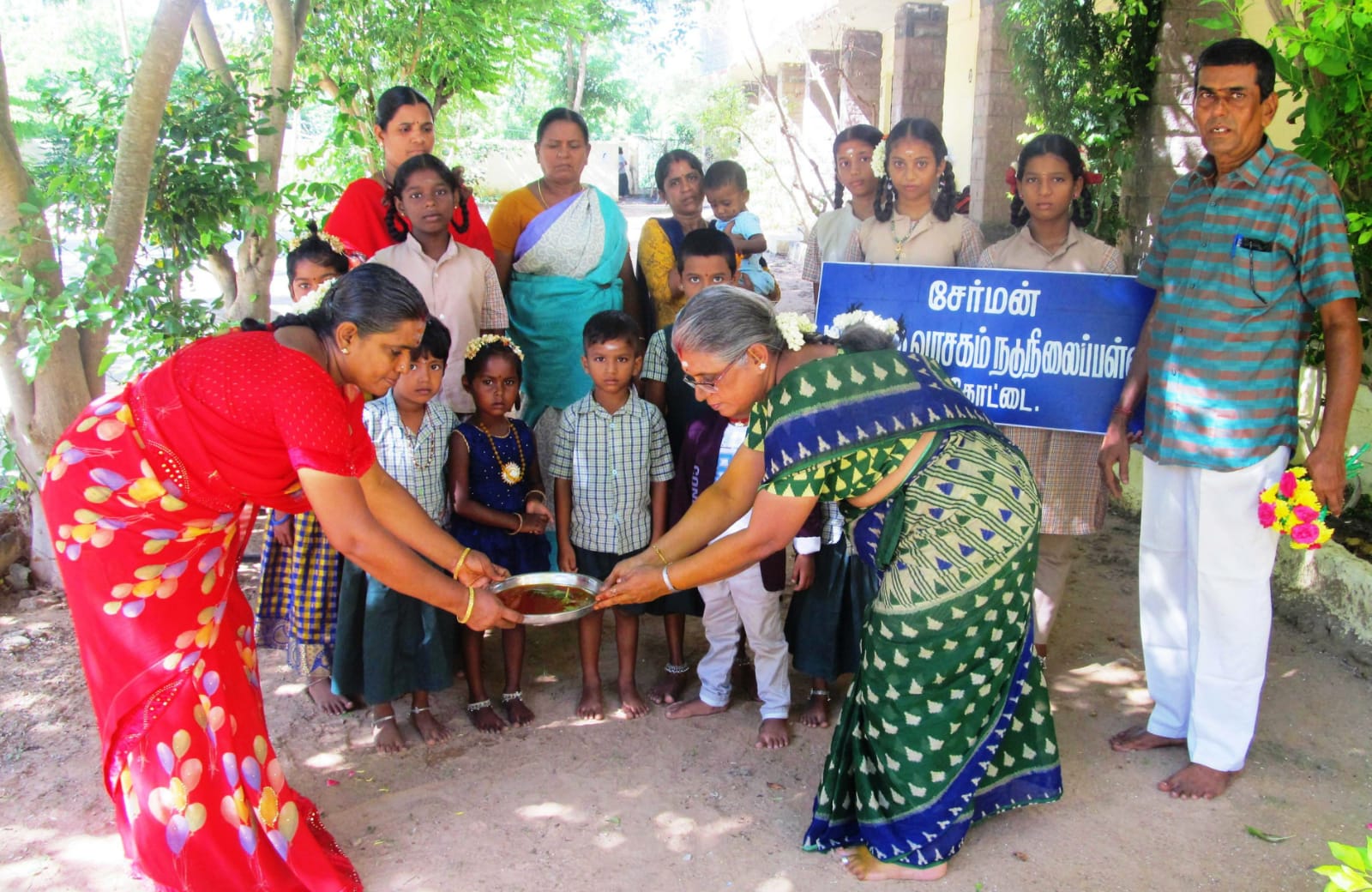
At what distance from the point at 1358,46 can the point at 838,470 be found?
246 cm

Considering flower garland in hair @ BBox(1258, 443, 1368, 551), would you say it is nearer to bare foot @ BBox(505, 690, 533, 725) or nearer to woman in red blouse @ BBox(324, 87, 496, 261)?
bare foot @ BBox(505, 690, 533, 725)

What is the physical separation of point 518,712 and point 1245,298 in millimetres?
2870

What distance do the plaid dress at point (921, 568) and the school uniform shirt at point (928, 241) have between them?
1472 mm

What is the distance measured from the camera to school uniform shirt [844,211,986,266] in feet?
13.9

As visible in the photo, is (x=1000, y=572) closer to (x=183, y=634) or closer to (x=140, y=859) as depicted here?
(x=183, y=634)

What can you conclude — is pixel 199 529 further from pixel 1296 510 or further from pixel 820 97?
pixel 820 97

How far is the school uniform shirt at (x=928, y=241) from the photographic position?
422 centimetres

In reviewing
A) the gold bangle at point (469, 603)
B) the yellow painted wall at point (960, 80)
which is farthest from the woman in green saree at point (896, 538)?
the yellow painted wall at point (960, 80)

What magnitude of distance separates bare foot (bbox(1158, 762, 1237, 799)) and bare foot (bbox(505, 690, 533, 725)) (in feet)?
7.31

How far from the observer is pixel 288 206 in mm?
5391

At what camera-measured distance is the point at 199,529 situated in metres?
2.63

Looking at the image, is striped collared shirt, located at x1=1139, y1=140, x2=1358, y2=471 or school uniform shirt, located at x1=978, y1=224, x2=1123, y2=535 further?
school uniform shirt, located at x1=978, y1=224, x2=1123, y2=535

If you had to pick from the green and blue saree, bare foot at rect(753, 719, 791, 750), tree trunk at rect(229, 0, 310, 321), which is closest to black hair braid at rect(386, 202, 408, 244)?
the green and blue saree

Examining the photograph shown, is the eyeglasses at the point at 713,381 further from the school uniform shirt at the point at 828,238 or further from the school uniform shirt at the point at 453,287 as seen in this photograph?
the school uniform shirt at the point at 828,238
